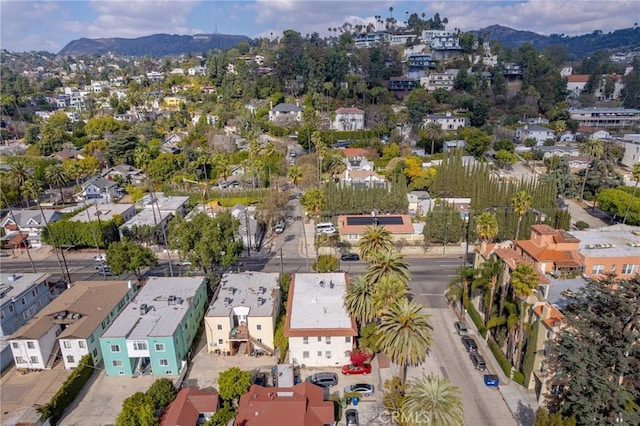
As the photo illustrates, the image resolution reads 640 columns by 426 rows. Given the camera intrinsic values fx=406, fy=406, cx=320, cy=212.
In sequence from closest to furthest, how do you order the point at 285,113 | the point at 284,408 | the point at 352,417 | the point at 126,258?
the point at 284,408 → the point at 352,417 → the point at 126,258 → the point at 285,113

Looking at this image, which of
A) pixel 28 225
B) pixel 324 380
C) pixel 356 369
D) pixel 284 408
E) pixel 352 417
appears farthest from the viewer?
pixel 28 225

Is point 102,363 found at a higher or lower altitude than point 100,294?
lower

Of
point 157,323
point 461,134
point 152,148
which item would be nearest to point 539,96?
point 461,134

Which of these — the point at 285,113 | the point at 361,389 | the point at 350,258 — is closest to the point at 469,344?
the point at 361,389

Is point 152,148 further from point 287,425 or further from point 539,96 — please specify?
point 539,96

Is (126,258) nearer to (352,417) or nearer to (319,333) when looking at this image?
(319,333)

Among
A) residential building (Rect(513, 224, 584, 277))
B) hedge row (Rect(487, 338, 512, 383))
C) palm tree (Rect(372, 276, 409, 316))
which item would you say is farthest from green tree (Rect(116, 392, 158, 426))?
residential building (Rect(513, 224, 584, 277))
